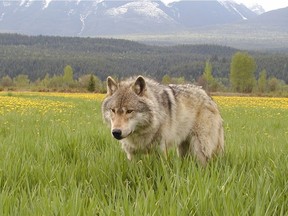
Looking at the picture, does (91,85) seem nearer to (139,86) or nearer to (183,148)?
(183,148)

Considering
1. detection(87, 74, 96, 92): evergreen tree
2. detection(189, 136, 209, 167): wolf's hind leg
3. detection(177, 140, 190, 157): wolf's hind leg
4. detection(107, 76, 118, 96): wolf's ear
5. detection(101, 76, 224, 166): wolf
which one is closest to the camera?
detection(101, 76, 224, 166): wolf

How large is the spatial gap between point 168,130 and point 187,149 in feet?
2.17

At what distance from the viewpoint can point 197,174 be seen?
3479 millimetres

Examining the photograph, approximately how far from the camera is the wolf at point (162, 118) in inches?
197

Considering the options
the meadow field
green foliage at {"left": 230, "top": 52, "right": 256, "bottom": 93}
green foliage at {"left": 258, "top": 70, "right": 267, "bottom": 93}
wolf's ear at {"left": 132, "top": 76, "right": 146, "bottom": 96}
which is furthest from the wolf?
green foliage at {"left": 230, "top": 52, "right": 256, "bottom": 93}

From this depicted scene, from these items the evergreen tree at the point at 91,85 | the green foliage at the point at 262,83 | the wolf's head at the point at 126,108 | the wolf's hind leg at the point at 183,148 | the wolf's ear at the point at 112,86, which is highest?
the wolf's ear at the point at 112,86

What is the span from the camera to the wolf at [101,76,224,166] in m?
4.99

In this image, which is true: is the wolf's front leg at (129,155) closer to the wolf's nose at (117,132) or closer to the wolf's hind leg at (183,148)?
the wolf's nose at (117,132)

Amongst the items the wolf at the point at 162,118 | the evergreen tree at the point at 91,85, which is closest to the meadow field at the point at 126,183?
the wolf at the point at 162,118

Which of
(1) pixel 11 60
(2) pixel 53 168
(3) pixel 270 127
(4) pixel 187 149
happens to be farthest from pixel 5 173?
(1) pixel 11 60

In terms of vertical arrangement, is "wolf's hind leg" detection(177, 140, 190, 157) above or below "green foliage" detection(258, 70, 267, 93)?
above

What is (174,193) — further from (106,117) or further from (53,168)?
(106,117)

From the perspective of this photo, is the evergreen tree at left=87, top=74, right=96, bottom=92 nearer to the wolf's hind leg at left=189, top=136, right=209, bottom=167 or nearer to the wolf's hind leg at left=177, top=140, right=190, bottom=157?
the wolf's hind leg at left=177, top=140, right=190, bottom=157

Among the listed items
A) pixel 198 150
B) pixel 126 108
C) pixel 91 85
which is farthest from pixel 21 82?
pixel 126 108
